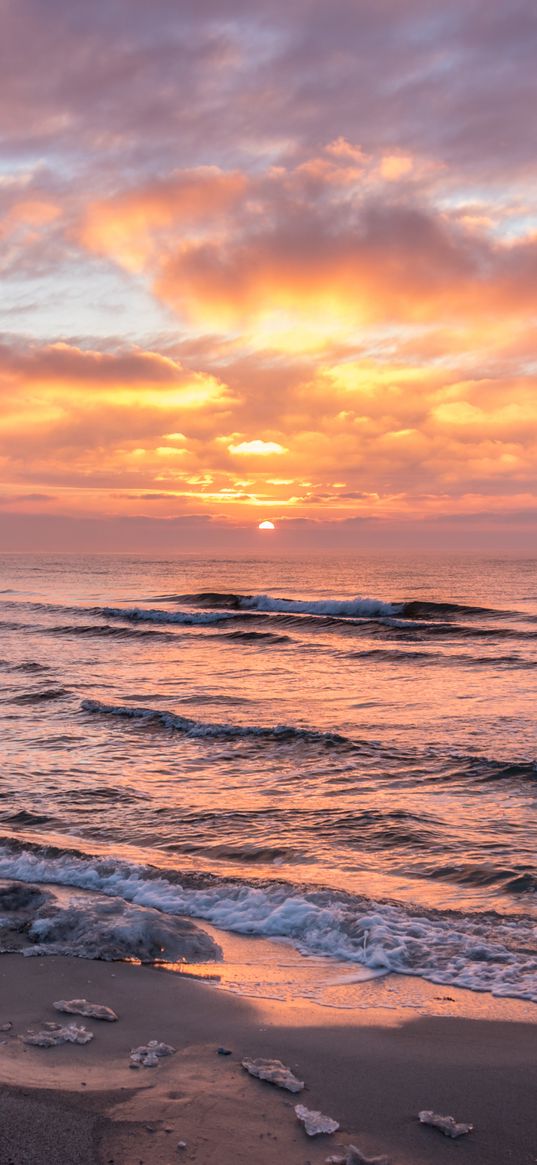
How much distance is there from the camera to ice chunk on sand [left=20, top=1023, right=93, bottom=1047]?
5.00 meters

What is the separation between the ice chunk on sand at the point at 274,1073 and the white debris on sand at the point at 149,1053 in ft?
1.64

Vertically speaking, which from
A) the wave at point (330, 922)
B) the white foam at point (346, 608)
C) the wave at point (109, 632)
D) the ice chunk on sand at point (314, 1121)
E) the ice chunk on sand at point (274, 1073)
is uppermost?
the white foam at point (346, 608)

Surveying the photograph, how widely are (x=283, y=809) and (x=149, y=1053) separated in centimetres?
605

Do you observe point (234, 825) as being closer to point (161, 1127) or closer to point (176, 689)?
point (161, 1127)

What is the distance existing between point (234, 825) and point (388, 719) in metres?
7.22

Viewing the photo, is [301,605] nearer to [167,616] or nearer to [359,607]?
[359,607]

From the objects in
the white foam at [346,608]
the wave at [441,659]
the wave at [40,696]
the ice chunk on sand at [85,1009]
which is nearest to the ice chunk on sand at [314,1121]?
the ice chunk on sand at [85,1009]

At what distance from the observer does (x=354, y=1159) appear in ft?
12.9

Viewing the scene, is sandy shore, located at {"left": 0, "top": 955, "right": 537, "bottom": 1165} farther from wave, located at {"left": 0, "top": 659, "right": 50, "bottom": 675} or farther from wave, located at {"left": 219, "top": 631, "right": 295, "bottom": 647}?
wave, located at {"left": 219, "top": 631, "right": 295, "bottom": 647}

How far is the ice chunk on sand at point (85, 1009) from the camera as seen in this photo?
5445 mm

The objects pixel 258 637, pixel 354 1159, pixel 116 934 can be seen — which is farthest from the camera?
pixel 258 637

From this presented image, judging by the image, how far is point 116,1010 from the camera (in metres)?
5.57

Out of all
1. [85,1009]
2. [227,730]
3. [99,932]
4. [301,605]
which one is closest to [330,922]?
[99,932]

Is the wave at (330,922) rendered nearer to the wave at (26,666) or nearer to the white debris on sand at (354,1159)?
the white debris on sand at (354,1159)
